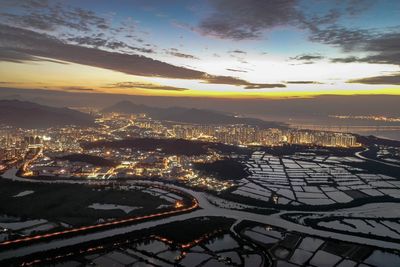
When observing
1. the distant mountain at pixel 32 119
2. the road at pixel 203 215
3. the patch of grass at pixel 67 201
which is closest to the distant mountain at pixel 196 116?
the distant mountain at pixel 32 119

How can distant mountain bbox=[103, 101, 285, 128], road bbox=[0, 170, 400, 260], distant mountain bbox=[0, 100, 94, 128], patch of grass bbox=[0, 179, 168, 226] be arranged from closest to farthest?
road bbox=[0, 170, 400, 260]
patch of grass bbox=[0, 179, 168, 226]
distant mountain bbox=[0, 100, 94, 128]
distant mountain bbox=[103, 101, 285, 128]

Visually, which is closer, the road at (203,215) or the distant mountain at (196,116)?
the road at (203,215)

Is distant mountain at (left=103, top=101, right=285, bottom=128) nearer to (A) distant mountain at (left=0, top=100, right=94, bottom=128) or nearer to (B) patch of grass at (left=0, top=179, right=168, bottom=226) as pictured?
(A) distant mountain at (left=0, top=100, right=94, bottom=128)

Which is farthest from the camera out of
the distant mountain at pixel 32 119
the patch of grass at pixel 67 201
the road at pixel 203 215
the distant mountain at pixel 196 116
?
the distant mountain at pixel 196 116

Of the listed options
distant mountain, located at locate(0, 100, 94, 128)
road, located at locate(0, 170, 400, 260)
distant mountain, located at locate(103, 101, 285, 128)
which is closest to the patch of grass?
road, located at locate(0, 170, 400, 260)

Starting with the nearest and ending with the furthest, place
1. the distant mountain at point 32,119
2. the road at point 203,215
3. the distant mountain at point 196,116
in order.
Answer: the road at point 203,215
the distant mountain at point 32,119
the distant mountain at point 196,116

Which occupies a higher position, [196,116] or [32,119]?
[196,116]

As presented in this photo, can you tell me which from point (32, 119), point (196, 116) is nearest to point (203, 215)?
point (32, 119)

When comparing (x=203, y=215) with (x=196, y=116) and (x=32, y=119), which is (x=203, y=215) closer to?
(x=32, y=119)

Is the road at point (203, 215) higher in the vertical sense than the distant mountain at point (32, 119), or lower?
lower

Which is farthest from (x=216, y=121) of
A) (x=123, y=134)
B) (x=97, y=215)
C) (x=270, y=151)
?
(x=97, y=215)

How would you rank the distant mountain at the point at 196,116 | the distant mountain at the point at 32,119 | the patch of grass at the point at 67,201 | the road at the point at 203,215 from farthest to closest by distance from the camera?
the distant mountain at the point at 196,116, the distant mountain at the point at 32,119, the patch of grass at the point at 67,201, the road at the point at 203,215

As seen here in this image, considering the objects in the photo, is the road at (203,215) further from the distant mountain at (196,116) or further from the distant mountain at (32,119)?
the distant mountain at (196,116)
